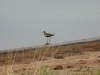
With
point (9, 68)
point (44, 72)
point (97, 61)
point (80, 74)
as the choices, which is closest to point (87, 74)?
point (80, 74)

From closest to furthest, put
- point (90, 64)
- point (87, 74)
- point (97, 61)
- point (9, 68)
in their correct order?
point (9, 68) → point (87, 74) → point (90, 64) → point (97, 61)

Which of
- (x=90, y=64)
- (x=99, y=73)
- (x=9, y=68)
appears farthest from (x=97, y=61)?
(x=9, y=68)

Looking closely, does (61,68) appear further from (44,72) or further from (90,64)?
(44,72)

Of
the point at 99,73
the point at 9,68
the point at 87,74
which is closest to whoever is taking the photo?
the point at 9,68

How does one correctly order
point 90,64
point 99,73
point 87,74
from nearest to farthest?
point 99,73 → point 87,74 → point 90,64

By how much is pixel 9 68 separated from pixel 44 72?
43.2 inches

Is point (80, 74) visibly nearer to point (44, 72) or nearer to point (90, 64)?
point (44, 72)

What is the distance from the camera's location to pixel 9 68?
6164 millimetres

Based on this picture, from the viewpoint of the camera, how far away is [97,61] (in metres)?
11.2

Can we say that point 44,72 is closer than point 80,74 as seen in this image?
Yes

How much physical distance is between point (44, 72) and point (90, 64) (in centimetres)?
373

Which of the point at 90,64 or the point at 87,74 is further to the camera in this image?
the point at 90,64

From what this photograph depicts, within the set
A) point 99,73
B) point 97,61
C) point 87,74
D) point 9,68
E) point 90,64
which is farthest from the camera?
point 97,61

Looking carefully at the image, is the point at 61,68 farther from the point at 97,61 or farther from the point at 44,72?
the point at 44,72
